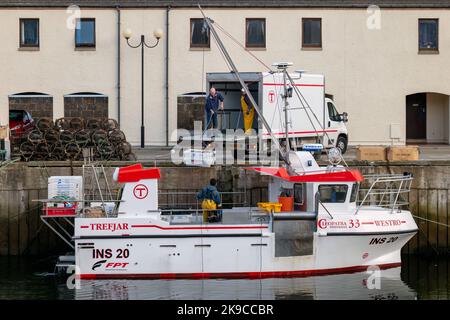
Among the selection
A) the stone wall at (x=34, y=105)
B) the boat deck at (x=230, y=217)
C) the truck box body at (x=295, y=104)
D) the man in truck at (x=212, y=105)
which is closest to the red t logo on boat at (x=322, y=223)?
the boat deck at (x=230, y=217)

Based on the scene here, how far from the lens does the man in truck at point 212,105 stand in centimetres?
2997

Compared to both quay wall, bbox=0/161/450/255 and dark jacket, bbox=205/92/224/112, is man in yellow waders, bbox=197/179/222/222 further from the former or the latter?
dark jacket, bbox=205/92/224/112

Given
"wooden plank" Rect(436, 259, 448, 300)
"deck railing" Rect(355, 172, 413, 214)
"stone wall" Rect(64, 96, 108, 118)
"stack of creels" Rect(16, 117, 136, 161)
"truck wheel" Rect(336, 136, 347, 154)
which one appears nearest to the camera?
"wooden plank" Rect(436, 259, 448, 300)

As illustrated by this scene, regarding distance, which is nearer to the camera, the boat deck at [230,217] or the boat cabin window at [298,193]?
the boat deck at [230,217]

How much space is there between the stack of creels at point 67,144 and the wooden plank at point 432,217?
8.17 meters

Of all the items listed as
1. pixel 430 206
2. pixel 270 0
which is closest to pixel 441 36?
pixel 270 0

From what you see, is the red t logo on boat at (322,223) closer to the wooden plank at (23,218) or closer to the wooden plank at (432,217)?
the wooden plank at (432,217)

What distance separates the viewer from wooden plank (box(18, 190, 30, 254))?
2744cm

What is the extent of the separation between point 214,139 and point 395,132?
33.0 ft

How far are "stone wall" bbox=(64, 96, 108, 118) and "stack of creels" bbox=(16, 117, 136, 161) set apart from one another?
8.73 meters

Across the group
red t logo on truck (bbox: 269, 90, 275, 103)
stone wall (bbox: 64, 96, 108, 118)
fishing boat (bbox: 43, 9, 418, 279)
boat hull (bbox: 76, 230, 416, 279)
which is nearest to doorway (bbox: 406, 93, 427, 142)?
red t logo on truck (bbox: 269, 90, 275, 103)

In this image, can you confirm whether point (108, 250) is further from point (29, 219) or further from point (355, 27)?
point (355, 27)

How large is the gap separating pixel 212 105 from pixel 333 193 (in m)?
6.26

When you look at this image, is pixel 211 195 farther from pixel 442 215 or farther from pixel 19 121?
pixel 19 121
